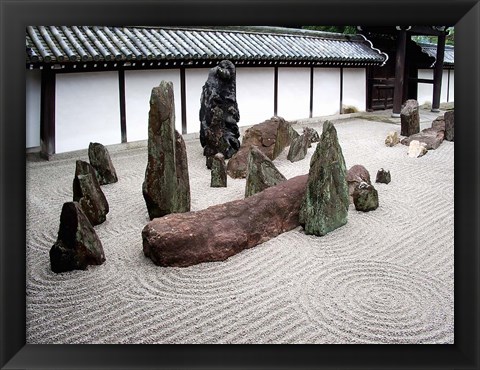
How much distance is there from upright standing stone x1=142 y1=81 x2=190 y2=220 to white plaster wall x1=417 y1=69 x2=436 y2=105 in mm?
9584

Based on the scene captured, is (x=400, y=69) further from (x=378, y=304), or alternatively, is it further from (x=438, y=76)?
(x=378, y=304)

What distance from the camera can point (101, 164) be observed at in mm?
6125

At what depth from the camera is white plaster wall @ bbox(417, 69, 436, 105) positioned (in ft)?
42.2

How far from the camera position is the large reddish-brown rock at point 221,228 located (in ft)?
12.9

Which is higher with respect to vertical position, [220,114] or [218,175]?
[220,114]

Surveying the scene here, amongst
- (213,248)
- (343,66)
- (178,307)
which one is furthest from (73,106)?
(343,66)

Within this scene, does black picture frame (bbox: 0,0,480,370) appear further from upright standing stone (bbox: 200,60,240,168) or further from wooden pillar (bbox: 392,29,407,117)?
wooden pillar (bbox: 392,29,407,117)

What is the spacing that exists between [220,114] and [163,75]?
53.4 inches

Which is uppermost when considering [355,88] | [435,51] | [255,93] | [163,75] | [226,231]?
[435,51]

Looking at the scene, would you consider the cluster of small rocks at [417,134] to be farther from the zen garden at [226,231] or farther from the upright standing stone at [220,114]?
the upright standing stone at [220,114]

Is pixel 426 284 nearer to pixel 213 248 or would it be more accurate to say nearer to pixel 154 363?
pixel 213 248

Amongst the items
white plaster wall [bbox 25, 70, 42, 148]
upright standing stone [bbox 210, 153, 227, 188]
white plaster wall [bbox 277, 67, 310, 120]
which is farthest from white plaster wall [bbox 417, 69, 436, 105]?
white plaster wall [bbox 25, 70, 42, 148]

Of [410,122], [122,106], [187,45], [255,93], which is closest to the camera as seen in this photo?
[122,106]
